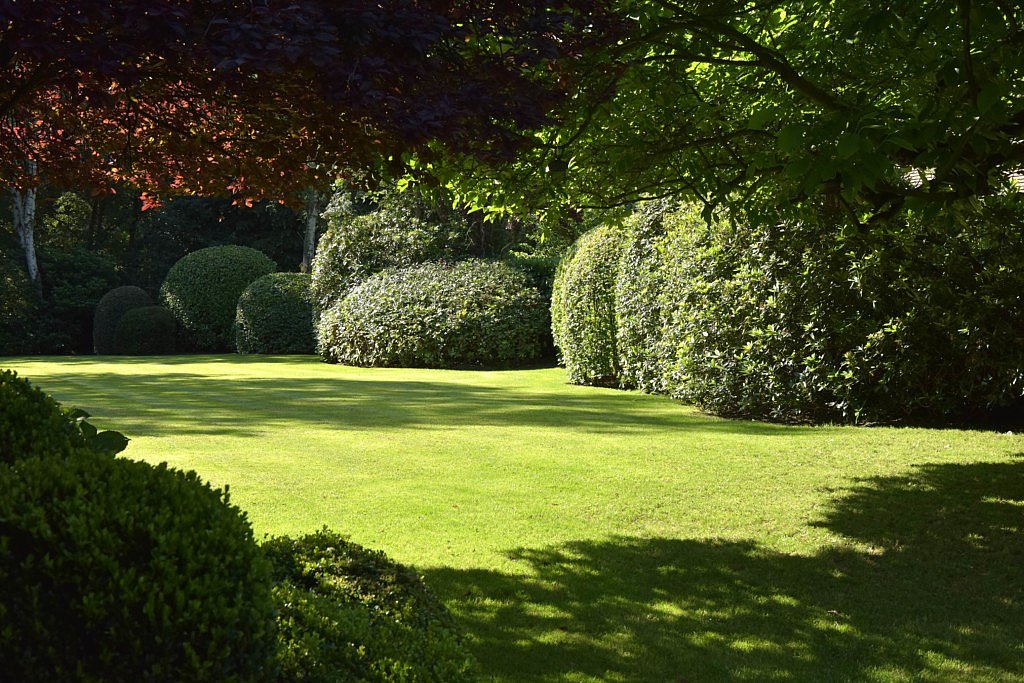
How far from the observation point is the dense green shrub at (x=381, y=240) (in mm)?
24047

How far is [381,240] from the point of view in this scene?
80.8 feet

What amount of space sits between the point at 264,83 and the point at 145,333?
2651 centimetres

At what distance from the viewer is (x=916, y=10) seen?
17.5 feet

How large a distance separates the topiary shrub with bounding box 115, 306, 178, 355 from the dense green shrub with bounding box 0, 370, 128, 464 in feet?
89.2

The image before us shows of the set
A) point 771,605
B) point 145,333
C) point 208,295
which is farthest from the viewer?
point 208,295

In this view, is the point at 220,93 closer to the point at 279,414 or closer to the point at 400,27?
the point at 400,27

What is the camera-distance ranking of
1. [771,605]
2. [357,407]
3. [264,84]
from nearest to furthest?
[264,84] → [771,605] → [357,407]

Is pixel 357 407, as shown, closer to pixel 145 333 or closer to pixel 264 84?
pixel 264 84

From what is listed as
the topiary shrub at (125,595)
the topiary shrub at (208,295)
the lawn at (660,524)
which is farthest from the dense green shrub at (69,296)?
the topiary shrub at (125,595)

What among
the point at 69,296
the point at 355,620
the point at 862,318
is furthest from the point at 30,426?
the point at 69,296

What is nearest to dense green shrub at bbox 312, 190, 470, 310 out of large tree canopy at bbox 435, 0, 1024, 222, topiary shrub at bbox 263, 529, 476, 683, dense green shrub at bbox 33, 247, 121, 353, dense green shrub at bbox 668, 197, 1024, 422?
Answer: dense green shrub at bbox 33, 247, 121, 353

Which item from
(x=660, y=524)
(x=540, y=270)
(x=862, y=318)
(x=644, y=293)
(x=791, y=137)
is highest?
(x=540, y=270)

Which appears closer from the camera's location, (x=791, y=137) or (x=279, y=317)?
(x=791, y=137)

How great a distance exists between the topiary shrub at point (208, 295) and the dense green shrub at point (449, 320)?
894 centimetres
